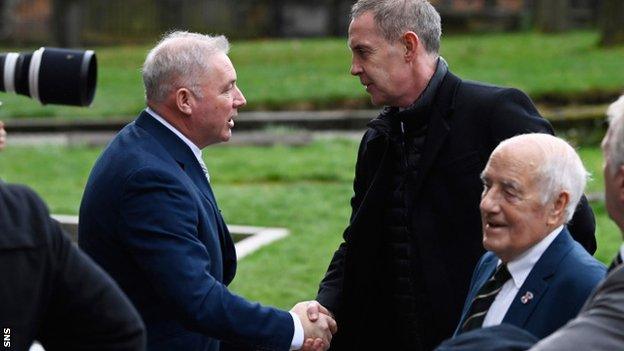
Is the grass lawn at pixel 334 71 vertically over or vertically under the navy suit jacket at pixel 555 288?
under

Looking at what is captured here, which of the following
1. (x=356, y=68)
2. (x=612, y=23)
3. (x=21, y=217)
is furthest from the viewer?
(x=612, y=23)

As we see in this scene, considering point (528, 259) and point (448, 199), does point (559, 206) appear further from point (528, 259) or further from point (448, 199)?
point (448, 199)

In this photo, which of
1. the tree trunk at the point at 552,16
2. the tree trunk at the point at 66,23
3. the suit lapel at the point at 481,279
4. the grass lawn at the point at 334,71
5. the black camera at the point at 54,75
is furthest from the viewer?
the tree trunk at the point at 552,16

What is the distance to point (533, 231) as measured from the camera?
3.73 meters

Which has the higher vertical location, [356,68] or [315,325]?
[356,68]

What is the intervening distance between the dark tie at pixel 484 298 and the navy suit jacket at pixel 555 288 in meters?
0.09

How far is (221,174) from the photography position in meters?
13.2

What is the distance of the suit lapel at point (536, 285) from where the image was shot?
365 cm

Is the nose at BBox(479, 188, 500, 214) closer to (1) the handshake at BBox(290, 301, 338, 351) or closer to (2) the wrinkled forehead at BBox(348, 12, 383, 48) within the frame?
(1) the handshake at BBox(290, 301, 338, 351)

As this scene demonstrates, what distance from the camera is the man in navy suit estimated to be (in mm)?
3666

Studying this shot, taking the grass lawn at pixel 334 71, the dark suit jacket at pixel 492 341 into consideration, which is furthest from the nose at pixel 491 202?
the grass lawn at pixel 334 71

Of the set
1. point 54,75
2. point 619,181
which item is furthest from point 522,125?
point 619,181

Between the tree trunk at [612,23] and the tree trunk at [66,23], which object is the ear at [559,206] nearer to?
the tree trunk at [612,23]

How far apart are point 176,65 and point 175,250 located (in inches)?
24.3
